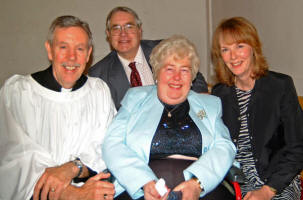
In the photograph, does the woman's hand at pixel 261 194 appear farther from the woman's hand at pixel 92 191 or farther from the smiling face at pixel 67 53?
the smiling face at pixel 67 53

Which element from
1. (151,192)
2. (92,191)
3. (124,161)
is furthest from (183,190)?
(92,191)

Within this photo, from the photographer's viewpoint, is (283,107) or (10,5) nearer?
(283,107)

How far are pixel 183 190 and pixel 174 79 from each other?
2.42 ft

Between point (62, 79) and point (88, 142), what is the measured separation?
48 cm

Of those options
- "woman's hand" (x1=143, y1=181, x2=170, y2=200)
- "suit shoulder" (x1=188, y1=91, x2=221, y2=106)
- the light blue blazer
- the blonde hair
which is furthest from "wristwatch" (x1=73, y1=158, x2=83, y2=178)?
the blonde hair

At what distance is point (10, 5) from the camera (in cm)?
368

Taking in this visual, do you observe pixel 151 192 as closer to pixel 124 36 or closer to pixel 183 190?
pixel 183 190

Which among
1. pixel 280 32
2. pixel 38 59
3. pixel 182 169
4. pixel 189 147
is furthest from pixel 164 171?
pixel 38 59

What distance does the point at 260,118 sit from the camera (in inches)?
80.1

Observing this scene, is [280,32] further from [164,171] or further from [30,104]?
[30,104]

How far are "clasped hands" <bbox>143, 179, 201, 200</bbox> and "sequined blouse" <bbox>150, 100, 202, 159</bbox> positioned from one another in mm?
245

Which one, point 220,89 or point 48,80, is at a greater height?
point 48,80

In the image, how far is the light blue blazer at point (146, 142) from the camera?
→ 170 centimetres

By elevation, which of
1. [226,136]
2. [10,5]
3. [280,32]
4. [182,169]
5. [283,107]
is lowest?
[182,169]
